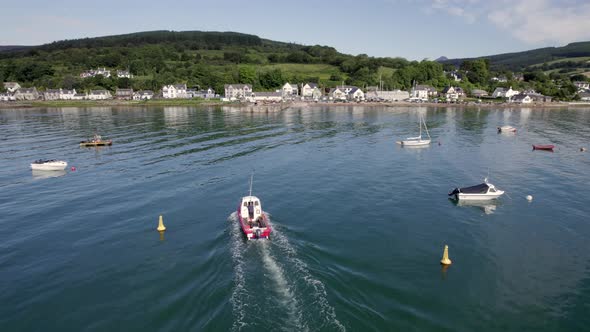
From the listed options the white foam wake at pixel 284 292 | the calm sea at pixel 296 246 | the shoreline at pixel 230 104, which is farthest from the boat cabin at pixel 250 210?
the shoreline at pixel 230 104

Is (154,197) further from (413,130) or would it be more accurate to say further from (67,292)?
(413,130)

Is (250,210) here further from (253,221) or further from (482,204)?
(482,204)

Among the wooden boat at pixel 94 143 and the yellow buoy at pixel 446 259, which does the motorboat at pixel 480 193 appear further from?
the wooden boat at pixel 94 143

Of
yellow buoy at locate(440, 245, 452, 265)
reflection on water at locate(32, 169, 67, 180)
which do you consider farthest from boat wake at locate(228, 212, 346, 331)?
reflection on water at locate(32, 169, 67, 180)

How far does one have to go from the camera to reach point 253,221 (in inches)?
1171

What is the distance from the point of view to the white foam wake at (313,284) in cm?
1945

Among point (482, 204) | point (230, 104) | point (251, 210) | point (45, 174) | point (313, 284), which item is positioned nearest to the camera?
point (313, 284)

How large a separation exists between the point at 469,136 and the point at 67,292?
88997 millimetres

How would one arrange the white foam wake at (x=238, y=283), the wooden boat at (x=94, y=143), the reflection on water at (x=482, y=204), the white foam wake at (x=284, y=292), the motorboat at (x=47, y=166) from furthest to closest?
the wooden boat at (x=94, y=143), the motorboat at (x=47, y=166), the reflection on water at (x=482, y=204), the white foam wake at (x=238, y=283), the white foam wake at (x=284, y=292)

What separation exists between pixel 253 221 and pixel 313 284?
9.01 meters

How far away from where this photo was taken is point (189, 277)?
2434cm

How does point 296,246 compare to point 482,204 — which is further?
point 482,204

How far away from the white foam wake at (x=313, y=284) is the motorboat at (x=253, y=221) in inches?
50.9

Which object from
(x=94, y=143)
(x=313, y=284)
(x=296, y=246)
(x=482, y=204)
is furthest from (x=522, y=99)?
(x=313, y=284)
